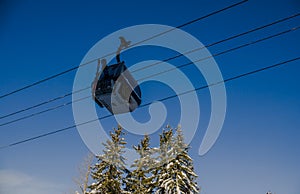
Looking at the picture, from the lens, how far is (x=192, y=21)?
5332 mm

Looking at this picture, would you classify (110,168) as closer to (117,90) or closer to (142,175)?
(142,175)

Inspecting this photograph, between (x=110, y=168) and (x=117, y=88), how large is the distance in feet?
59.7

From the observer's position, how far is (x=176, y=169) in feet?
61.7

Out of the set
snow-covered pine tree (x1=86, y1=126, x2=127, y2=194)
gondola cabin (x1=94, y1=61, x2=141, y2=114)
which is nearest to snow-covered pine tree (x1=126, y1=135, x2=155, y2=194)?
snow-covered pine tree (x1=86, y1=126, x2=127, y2=194)

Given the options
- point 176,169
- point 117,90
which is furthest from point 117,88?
point 176,169

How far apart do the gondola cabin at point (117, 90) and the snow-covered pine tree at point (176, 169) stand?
13872mm

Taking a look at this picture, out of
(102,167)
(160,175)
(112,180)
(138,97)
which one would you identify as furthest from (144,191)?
(138,97)

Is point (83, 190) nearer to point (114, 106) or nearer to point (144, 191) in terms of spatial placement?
point (144, 191)

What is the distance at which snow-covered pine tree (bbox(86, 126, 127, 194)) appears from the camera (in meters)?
20.0

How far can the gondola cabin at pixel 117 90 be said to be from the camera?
18.4 ft

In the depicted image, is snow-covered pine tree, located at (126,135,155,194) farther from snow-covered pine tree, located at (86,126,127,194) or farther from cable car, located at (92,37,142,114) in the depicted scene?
cable car, located at (92,37,142,114)

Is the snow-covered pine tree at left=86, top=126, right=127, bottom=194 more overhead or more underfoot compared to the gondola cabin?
more overhead

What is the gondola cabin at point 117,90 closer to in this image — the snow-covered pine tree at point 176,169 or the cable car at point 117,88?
the cable car at point 117,88

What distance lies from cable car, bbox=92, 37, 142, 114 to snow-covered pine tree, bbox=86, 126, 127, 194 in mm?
16364
